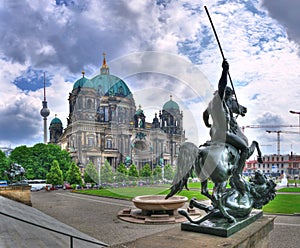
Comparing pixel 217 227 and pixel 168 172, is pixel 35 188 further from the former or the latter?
pixel 217 227

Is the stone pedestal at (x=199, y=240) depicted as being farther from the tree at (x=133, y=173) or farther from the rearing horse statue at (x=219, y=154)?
the tree at (x=133, y=173)

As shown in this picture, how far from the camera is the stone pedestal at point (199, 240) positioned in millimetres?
4652

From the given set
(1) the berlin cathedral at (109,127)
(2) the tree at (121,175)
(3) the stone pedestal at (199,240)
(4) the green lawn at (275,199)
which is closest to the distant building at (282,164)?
(1) the berlin cathedral at (109,127)

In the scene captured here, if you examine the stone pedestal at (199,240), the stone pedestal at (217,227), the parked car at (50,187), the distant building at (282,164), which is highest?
the stone pedestal at (217,227)

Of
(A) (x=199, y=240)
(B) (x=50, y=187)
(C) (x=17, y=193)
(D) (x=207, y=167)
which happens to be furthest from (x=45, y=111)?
(A) (x=199, y=240)

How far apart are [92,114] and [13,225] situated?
190 feet

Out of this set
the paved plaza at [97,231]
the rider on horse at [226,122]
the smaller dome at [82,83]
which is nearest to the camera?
the rider on horse at [226,122]

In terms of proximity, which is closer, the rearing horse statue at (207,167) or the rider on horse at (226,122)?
the rearing horse statue at (207,167)

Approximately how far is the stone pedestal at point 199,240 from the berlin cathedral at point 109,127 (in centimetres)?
4205

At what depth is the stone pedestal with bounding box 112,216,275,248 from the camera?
4652mm

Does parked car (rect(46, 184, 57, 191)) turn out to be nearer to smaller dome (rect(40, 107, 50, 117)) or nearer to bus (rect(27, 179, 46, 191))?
bus (rect(27, 179, 46, 191))

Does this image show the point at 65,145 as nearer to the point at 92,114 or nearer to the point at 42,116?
the point at 92,114

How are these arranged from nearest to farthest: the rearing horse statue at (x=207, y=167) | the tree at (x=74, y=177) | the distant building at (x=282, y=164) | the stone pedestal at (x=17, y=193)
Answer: the rearing horse statue at (x=207, y=167) → the stone pedestal at (x=17, y=193) → the tree at (x=74, y=177) → the distant building at (x=282, y=164)

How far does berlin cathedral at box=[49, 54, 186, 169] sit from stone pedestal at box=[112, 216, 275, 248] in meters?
42.0
